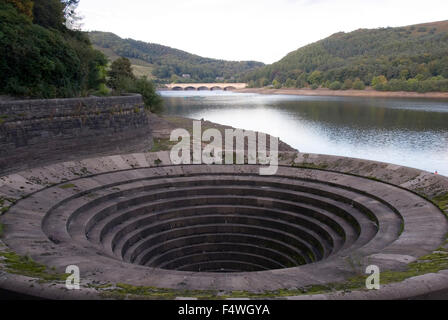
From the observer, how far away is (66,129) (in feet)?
75.9

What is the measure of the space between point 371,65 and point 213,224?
371 ft

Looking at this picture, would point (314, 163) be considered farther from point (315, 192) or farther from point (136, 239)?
point (136, 239)

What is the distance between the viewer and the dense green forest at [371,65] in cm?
9900

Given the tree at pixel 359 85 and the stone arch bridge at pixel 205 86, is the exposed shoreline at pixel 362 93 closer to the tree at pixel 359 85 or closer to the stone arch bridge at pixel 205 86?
the tree at pixel 359 85

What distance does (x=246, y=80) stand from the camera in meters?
180

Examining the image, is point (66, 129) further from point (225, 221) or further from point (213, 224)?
point (225, 221)

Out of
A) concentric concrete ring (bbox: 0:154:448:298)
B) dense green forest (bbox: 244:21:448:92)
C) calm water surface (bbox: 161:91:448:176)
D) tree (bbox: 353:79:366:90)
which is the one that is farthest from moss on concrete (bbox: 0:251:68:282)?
tree (bbox: 353:79:366:90)

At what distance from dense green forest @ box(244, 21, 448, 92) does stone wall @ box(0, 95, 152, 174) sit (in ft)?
282

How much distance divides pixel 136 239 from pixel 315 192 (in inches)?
304

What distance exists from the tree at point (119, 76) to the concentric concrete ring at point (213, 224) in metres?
33.2

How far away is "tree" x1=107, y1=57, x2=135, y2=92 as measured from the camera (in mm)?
48719

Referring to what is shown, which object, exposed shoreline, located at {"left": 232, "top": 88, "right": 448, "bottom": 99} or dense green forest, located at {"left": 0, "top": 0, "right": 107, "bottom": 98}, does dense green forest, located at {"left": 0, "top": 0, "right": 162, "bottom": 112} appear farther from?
exposed shoreline, located at {"left": 232, "top": 88, "right": 448, "bottom": 99}

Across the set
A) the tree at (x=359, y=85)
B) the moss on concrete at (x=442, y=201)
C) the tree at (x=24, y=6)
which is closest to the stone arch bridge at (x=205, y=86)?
the tree at (x=359, y=85)

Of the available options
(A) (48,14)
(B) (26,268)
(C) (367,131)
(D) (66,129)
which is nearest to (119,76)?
(A) (48,14)
